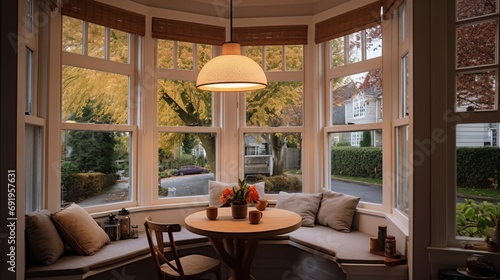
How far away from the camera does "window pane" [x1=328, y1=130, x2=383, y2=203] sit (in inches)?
146

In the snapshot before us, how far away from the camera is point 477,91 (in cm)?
254

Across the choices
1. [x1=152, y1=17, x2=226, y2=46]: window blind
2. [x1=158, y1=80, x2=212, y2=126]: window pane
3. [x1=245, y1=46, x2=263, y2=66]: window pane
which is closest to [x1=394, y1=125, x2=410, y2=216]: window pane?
[x1=245, y1=46, x2=263, y2=66]: window pane

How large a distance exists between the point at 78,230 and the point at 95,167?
31.7 inches

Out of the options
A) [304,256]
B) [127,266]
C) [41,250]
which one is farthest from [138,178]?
[304,256]

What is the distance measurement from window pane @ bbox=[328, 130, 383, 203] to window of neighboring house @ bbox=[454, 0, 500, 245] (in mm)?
1094

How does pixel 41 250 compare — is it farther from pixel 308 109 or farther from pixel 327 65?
pixel 327 65

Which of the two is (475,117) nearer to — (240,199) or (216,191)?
(240,199)

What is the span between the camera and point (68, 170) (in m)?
3.45

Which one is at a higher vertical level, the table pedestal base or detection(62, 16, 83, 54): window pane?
detection(62, 16, 83, 54): window pane

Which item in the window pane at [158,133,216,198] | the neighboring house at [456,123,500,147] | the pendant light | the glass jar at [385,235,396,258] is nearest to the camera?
the neighboring house at [456,123,500,147]

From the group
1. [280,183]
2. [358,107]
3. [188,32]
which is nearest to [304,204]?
[280,183]

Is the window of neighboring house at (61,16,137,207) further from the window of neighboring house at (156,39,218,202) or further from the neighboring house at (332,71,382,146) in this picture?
the neighboring house at (332,71,382,146)

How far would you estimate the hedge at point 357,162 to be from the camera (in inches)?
146

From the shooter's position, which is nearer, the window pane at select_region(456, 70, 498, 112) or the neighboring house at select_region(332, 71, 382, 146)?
the window pane at select_region(456, 70, 498, 112)
